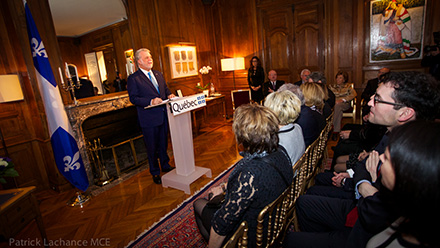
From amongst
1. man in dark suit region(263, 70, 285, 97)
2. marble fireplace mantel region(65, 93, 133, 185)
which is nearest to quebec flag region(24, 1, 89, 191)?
marble fireplace mantel region(65, 93, 133, 185)

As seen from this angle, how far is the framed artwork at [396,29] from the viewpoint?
487 cm

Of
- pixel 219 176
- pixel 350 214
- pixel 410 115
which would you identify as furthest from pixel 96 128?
pixel 410 115

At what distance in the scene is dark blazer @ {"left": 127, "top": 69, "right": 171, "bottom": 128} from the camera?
3.17 metres

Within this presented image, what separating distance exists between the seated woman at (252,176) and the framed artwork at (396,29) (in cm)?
540

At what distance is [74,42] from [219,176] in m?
2.97

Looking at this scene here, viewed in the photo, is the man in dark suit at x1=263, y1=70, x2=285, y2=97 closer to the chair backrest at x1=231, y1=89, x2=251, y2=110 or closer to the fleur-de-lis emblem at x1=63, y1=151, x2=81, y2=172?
the chair backrest at x1=231, y1=89, x2=251, y2=110

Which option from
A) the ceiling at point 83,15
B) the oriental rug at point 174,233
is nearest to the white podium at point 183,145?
the oriental rug at point 174,233

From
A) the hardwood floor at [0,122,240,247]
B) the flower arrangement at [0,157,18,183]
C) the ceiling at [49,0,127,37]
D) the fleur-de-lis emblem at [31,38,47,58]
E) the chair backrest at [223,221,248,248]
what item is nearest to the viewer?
the chair backrest at [223,221,248,248]

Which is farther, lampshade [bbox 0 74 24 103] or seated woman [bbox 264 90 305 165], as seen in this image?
lampshade [bbox 0 74 24 103]

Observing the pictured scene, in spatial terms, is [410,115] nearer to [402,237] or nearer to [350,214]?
[350,214]

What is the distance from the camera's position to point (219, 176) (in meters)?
3.42

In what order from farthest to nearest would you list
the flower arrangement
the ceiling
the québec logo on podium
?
1. the ceiling
2. the québec logo on podium
3. the flower arrangement

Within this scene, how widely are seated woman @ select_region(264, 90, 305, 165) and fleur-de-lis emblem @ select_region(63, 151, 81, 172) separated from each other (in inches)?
101

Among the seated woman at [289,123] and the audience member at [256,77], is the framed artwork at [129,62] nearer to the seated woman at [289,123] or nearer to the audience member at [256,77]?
the audience member at [256,77]
